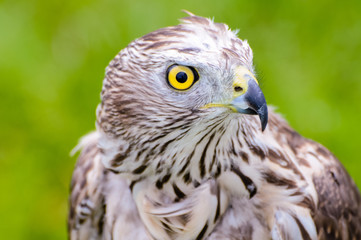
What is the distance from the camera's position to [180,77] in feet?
9.41

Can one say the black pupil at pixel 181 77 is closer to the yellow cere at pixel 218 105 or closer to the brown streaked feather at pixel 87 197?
the yellow cere at pixel 218 105

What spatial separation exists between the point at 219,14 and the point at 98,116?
259cm

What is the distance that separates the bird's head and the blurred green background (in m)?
2.36

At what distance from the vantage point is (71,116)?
5461 mm

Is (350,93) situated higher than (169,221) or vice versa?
(350,93)

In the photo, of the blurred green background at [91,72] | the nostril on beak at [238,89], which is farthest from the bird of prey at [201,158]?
the blurred green background at [91,72]

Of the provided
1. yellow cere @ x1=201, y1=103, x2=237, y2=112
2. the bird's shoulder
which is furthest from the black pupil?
the bird's shoulder

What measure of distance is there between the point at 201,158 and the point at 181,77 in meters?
0.45

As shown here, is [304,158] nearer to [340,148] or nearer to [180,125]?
[180,125]

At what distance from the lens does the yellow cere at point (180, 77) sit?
2861mm

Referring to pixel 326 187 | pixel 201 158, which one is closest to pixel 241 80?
pixel 201 158

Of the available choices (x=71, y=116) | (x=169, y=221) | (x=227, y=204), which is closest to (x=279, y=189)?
(x=227, y=204)

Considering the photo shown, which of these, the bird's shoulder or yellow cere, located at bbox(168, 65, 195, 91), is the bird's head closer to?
yellow cere, located at bbox(168, 65, 195, 91)

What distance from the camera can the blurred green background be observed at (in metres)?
5.39
